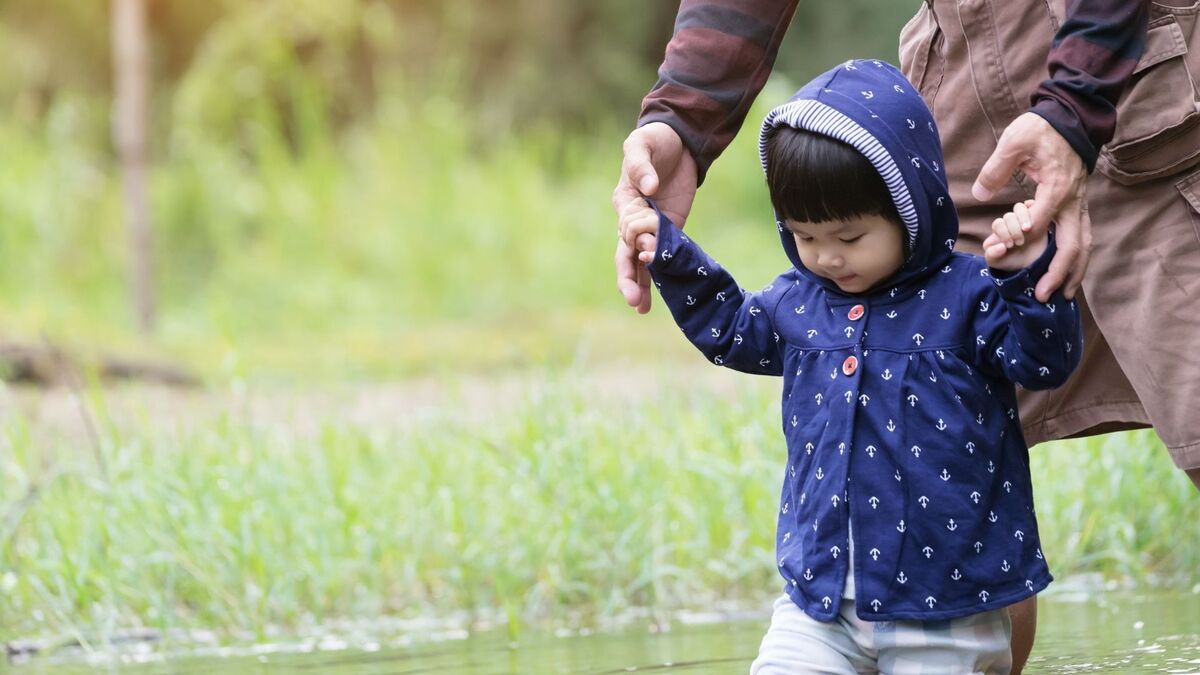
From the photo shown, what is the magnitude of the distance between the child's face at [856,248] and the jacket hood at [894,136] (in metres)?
0.02

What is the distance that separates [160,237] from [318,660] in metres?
10.1

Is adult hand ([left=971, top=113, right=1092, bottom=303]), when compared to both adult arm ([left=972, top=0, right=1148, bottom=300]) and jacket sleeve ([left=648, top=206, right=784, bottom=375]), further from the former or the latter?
jacket sleeve ([left=648, top=206, right=784, bottom=375])

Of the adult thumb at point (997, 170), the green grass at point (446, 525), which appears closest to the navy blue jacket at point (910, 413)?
the adult thumb at point (997, 170)

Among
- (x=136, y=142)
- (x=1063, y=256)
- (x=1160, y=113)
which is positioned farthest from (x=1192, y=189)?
(x=136, y=142)

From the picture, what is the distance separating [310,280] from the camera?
11398 millimetres

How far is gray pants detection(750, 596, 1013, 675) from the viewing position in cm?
212

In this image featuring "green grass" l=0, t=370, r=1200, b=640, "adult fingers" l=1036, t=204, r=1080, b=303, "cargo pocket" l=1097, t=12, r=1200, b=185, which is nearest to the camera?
"adult fingers" l=1036, t=204, r=1080, b=303

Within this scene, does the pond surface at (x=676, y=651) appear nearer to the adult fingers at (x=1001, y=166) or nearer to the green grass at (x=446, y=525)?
the green grass at (x=446, y=525)

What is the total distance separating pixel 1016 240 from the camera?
6.56ft

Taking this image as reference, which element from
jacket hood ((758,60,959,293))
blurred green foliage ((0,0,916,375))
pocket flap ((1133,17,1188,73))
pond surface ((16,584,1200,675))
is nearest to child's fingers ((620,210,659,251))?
jacket hood ((758,60,959,293))

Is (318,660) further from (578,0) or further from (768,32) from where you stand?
(578,0)

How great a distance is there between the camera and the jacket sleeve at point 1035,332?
1988 mm

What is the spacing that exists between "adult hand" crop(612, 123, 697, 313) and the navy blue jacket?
24cm

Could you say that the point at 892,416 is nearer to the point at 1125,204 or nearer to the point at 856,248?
the point at 856,248
